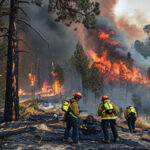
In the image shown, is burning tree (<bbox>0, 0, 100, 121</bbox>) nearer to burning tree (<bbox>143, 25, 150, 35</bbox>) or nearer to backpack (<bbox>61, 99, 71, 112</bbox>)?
backpack (<bbox>61, 99, 71, 112</bbox>)

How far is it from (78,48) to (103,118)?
4203 cm

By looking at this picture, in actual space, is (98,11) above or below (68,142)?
above

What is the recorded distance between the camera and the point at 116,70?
289 feet

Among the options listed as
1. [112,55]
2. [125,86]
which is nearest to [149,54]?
[112,55]

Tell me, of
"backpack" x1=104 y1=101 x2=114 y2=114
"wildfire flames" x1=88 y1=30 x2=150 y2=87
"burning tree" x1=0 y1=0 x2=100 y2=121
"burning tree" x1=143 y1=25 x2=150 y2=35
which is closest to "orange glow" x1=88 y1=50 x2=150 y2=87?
"wildfire flames" x1=88 y1=30 x2=150 y2=87

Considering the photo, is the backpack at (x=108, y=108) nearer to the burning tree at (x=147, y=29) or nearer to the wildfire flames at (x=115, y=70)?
the wildfire flames at (x=115, y=70)

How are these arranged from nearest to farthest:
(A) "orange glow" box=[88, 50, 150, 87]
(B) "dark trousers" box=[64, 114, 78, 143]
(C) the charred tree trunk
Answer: (B) "dark trousers" box=[64, 114, 78, 143] → (C) the charred tree trunk → (A) "orange glow" box=[88, 50, 150, 87]

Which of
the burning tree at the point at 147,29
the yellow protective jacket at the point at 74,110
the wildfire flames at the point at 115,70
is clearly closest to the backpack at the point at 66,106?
the yellow protective jacket at the point at 74,110

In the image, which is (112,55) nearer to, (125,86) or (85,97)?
(125,86)

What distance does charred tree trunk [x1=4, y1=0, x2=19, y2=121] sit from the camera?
9.42 meters

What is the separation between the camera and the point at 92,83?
45.5 meters

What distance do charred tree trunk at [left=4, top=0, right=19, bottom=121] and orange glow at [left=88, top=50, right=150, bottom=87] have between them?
200 feet

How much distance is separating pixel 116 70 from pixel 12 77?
83835 millimetres

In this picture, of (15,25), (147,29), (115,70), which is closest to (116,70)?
(115,70)
